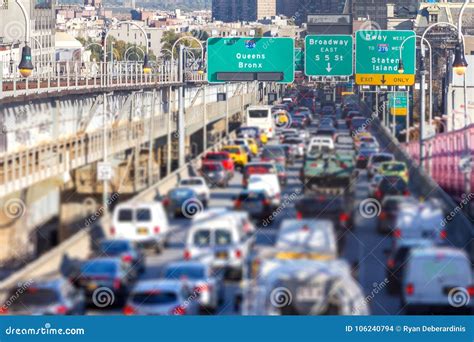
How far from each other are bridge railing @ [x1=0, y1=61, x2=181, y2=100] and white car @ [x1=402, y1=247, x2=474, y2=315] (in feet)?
10.4

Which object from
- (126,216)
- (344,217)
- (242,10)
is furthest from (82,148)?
(242,10)

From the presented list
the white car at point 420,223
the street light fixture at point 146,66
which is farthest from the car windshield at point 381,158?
the street light fixture at point 146,66

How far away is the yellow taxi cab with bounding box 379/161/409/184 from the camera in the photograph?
6.89 meters

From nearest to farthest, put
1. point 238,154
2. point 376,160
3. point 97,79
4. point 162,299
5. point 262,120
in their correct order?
point 162,299
point 238,154
point 376,160
point 262,120
point 97,79

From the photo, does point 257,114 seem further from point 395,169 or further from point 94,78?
point 94,78

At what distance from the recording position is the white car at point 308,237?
5961mm

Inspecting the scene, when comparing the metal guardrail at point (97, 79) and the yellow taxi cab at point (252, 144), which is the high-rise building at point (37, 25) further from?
the yellow taxi cab at point (252, 144)

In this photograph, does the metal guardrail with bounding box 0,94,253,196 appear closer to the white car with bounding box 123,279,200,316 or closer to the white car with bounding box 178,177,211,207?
the white car with bounding box 178,177,211,207

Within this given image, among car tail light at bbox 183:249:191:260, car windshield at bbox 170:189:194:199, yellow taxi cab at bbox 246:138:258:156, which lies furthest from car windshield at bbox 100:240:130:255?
yellow taxi cab at bbox 246:138:258:156

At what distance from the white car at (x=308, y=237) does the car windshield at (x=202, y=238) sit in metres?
0.33

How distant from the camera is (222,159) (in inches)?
273

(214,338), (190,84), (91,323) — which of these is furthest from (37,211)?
(190,84)

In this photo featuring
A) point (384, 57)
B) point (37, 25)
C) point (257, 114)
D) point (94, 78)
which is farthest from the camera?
point (37, 25)

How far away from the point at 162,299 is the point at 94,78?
1228 centimetres
